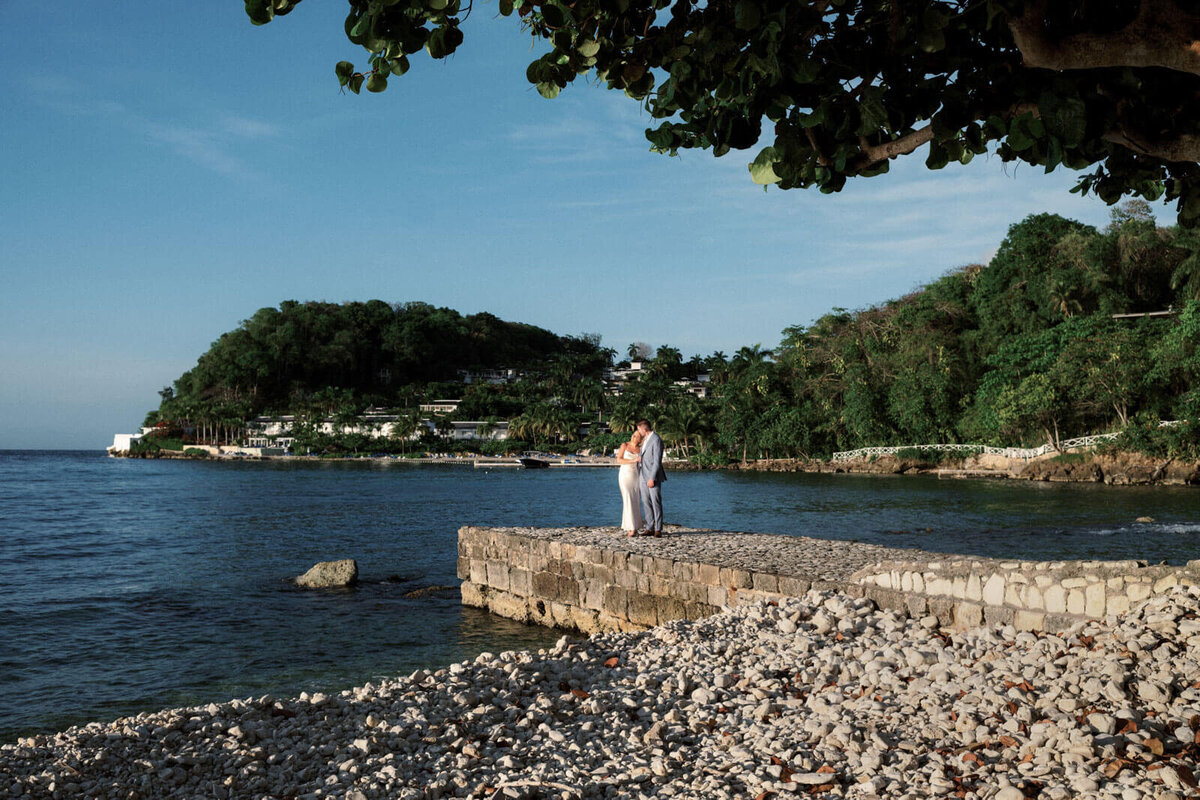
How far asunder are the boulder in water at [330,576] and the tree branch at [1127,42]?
47.9 ft

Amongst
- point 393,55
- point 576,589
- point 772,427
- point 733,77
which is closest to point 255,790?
point 393,55

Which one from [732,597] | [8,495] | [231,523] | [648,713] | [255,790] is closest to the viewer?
[255,790]

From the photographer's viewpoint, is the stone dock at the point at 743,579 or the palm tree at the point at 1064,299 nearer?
the stone dock at the point at 743,579

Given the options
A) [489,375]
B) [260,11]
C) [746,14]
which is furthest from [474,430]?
[746,14]

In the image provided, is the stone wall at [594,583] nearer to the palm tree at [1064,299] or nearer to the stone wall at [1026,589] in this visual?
the stone wall at [1026,589]

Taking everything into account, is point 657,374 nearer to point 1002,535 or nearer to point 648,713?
point 1002,535

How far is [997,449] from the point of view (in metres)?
52.5

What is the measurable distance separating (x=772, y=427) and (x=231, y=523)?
4918cm

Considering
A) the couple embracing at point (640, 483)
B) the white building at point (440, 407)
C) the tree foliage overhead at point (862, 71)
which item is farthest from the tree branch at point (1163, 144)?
the white building at point (440, 407)

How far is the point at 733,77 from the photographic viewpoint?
158 inches

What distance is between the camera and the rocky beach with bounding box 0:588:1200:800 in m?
4.68

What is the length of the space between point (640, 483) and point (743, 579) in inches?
153

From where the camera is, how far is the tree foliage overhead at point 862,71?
3652 mm

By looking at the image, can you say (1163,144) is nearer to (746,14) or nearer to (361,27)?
(746,14)
